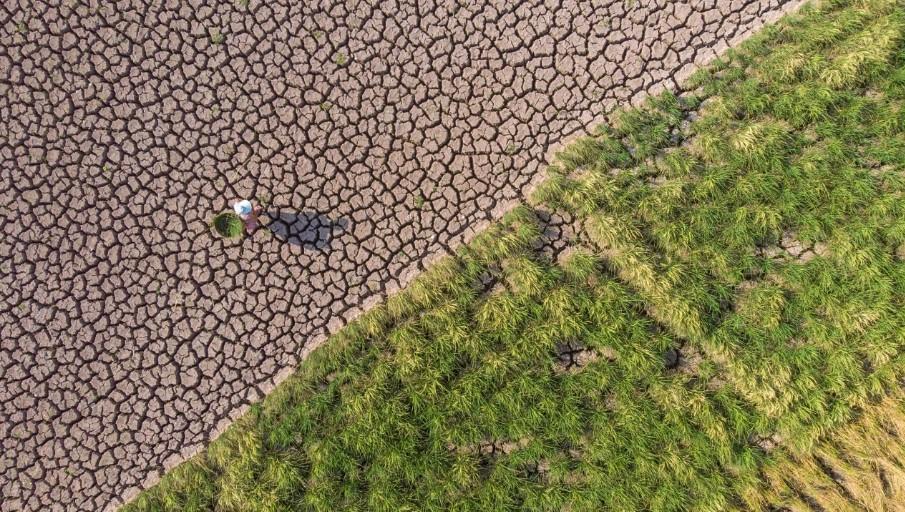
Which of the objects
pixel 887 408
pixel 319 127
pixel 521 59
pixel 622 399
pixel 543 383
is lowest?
pixel 887 408


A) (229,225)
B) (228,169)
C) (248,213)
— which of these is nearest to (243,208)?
(248,213)

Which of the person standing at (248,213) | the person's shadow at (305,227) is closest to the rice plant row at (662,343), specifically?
the person's shadow at (305,227)

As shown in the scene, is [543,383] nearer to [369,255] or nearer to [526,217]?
[526,217]

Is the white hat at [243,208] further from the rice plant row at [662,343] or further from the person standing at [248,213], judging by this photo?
the rice plant row at [662,343]

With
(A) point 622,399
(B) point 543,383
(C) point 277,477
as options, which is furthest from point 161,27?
(A) point 622,399

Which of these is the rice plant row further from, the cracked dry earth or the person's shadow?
the person's shadow

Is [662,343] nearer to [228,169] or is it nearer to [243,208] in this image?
[243,208]
